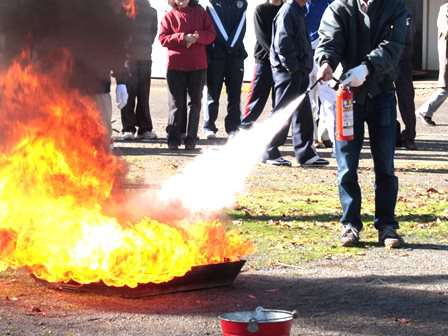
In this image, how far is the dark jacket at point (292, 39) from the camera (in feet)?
42.7

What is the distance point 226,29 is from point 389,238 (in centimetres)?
767

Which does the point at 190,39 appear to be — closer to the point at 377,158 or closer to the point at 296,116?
the point at 296,116

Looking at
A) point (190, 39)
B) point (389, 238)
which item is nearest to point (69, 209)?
point (389, 238)

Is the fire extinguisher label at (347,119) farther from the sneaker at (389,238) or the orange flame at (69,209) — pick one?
the orange flame at (69,209)

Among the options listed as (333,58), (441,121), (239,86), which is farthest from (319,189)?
(441,121)

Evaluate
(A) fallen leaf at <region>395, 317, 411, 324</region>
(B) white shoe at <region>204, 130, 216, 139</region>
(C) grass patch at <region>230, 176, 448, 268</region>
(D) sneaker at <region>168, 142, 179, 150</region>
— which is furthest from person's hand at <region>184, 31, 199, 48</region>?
(A) fallen leaf at <region>395, 317, 411, 324</region>

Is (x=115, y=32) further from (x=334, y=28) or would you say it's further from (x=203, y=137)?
(x=203, y=137)

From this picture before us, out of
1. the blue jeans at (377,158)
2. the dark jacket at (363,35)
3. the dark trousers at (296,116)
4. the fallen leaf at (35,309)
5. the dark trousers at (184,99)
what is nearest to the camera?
the fallen leaf at (35,309)

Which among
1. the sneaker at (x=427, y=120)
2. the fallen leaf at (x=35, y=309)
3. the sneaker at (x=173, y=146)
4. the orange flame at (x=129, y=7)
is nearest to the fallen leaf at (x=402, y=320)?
the fallen leaf at (x=35, y=309)

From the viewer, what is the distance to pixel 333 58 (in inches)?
345

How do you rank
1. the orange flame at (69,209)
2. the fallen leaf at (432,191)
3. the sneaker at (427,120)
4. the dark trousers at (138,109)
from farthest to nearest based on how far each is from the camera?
the sneaker at (427,120) → the dark trousers at (138,109) → the fallen leaf at (432,191) → the orange flame at (69,209)

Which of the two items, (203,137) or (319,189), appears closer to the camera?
(319,189)

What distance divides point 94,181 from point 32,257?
697mm

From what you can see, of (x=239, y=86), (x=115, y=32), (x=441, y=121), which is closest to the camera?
(x=115, y=32)
